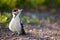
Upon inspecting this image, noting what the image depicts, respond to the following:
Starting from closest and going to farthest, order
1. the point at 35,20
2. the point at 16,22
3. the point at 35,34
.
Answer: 1. the point at 16,22
2. the point at 35,34
3. the point at 35,20

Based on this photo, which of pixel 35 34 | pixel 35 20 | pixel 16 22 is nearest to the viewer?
pixel 16 22

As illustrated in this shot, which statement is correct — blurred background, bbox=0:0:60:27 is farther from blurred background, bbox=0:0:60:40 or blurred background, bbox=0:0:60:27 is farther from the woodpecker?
the woodpecker

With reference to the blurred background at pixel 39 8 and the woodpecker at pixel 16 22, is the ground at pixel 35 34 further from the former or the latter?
the blurred background at pixel 39 8

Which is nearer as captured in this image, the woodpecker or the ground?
the woodpecker

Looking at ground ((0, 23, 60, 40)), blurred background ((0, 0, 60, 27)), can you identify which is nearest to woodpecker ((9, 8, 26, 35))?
ground ((0, 23, 60, 40))

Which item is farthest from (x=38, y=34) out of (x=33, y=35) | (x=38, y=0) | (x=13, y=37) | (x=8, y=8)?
(x=38, y=0)

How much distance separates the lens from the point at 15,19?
5.52m

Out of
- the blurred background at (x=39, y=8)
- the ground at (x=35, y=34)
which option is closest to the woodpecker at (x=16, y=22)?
the ground at (x=35, y=34)

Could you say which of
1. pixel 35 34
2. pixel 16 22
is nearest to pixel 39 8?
pixel 35 34

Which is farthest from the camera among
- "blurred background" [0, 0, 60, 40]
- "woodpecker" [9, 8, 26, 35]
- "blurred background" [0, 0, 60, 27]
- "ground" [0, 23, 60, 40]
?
"blurred background" [0, 0, 60, 27]

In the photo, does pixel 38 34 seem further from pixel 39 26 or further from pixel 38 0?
pixel 38 0

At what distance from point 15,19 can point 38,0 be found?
172 inches

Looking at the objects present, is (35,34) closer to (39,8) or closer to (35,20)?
(35,20)

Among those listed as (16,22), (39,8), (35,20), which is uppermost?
(16,22)
